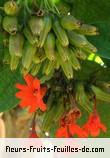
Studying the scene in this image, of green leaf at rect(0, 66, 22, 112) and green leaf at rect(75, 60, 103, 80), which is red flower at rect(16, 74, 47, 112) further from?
green leaf at rect(75, 60, 103, 80)

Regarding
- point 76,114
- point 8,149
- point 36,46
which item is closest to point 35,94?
point 76,114

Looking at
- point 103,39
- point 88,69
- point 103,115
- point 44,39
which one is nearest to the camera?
point 44,39

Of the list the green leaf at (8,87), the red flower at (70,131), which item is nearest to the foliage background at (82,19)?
the green leaf at (8,87)

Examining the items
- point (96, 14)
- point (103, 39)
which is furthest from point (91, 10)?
point (103, 39)

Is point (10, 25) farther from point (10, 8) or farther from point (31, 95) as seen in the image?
point (31, 95)

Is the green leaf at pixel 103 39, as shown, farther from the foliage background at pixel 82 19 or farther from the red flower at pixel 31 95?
the red flower at pixel 31 95

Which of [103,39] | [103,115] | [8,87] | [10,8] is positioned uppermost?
[10,8]

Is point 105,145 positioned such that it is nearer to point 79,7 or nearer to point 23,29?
point 79,7
